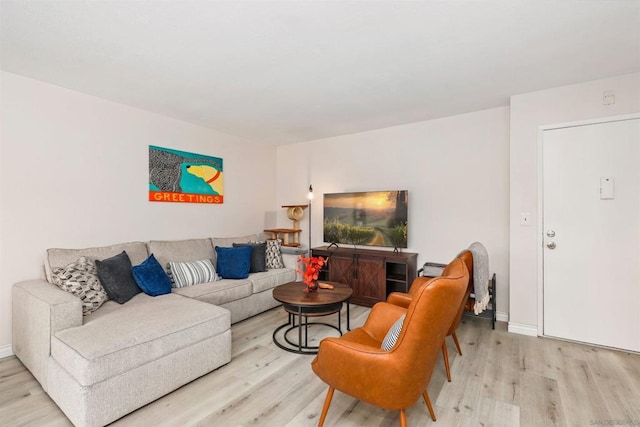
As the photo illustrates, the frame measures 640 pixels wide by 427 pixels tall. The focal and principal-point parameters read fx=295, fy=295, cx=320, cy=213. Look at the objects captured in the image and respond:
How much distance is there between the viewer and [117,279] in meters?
2.61

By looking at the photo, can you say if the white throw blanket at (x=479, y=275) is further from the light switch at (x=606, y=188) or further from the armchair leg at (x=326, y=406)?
the armchair leg at (x=326, y=406)

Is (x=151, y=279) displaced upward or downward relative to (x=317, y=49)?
downward

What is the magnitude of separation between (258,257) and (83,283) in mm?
1861

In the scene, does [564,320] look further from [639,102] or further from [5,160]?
[5,160]

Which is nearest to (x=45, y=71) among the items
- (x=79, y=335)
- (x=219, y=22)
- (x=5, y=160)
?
(x=5, y=160)

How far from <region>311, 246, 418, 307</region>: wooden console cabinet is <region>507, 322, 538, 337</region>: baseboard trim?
113 centimetres

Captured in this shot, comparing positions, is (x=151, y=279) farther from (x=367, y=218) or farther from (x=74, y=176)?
(x=367, y=218)

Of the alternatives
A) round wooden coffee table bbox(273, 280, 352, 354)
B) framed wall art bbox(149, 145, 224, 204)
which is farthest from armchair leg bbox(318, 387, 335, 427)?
framed wall art bbox(149, 145, 224, 204)

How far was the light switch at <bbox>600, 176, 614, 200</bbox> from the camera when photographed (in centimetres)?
266

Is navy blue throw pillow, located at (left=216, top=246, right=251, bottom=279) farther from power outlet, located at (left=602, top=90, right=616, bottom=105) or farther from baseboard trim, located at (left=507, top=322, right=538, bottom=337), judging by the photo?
power outlet, located at (left=602, top=90, right=616, bottom=105)

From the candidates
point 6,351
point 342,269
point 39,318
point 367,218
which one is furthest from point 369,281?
point 6,351

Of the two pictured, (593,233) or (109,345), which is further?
(593,233)

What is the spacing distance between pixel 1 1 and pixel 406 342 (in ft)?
9.47

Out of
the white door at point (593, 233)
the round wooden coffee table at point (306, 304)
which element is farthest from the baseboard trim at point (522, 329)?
the round wooden coffee table at point (306, 304)
